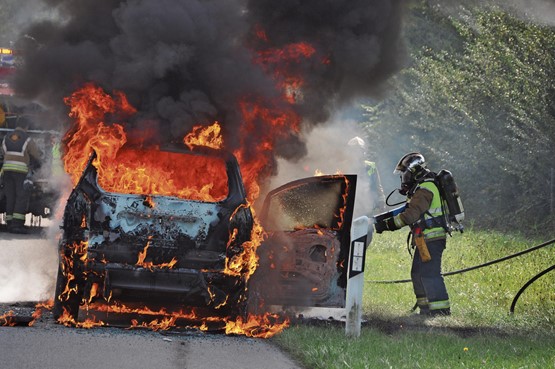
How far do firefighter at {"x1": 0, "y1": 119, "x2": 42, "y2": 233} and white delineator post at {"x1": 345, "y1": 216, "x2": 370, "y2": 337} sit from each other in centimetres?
1077

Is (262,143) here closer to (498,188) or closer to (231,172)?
(231,172)

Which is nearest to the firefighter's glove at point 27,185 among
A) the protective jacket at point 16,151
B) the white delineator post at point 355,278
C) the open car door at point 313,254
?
the protective jacket at point 16,151

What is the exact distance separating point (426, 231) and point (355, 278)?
6.94 feet

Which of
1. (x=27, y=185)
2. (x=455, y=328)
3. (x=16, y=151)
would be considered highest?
(x=16, y=151)

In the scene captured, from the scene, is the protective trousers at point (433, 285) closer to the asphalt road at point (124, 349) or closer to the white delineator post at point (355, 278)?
the white delineator post at point (355, 278)

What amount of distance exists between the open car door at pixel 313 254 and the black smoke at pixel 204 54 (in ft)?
4.81

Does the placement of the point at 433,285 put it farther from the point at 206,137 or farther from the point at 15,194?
the point at 15,194

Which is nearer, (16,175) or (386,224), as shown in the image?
(386,224)

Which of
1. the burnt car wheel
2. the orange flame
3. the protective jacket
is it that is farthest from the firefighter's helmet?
the protective jacket

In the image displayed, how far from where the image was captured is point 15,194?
19.9 metres

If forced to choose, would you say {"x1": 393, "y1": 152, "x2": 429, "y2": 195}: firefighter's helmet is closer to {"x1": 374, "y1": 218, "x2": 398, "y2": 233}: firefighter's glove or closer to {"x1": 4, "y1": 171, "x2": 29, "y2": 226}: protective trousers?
{"x1": 374, "y1": 218, "x2": 398, "y2": 233}: firefighter's glove

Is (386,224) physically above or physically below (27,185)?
below

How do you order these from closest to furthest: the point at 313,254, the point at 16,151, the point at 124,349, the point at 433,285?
the point at 124,349, the point at 313,254, the point at 433,285, the point at 16,151

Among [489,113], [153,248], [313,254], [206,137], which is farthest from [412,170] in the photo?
[489,113]
